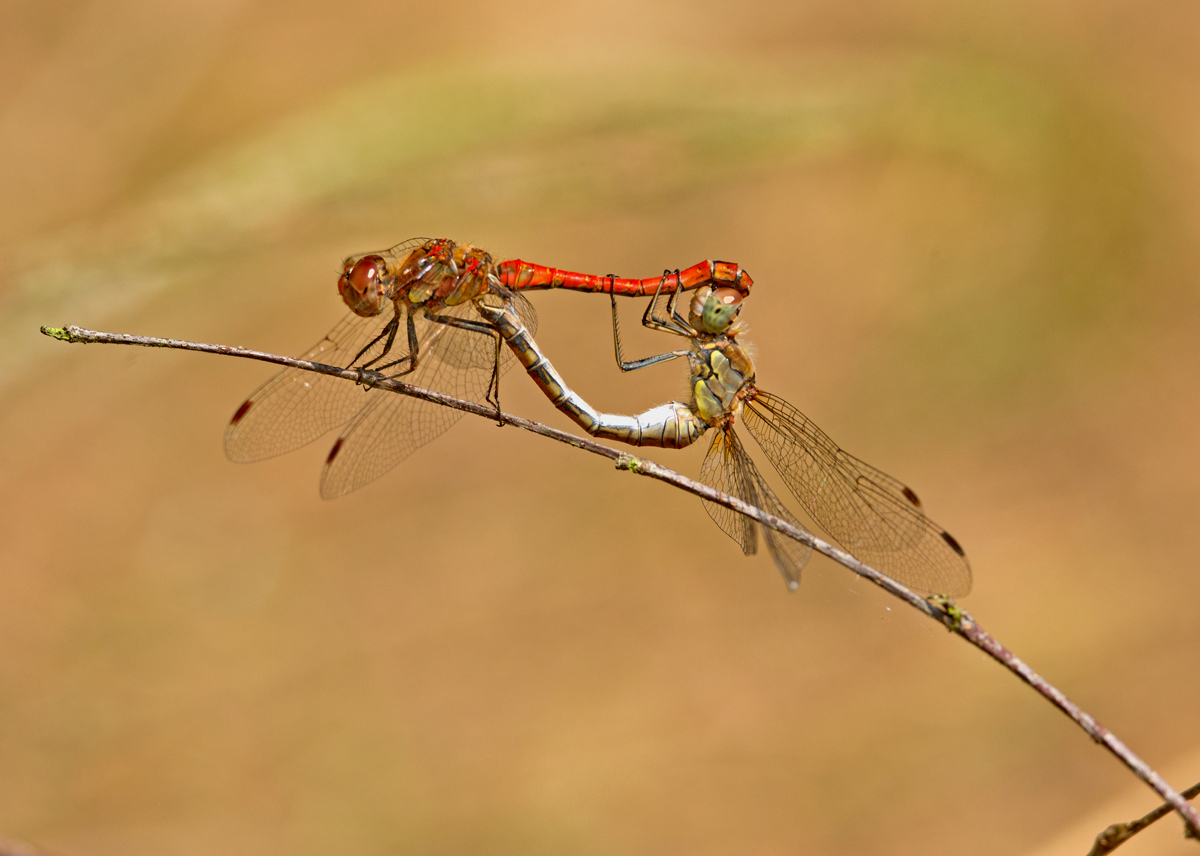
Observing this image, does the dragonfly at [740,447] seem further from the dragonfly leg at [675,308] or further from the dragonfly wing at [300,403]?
the dragonfly wing at [300,403]

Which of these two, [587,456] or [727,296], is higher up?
[587,456]

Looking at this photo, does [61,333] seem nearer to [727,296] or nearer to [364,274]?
[364,274]

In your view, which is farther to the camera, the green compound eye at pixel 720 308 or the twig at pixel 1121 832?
the green compound eye at pixel 720 308

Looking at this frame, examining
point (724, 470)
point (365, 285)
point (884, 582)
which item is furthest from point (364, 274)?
point (884, 582)

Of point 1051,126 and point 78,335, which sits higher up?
point 1051,126

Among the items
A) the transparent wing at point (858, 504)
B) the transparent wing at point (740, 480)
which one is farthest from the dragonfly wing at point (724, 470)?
the transparent wing at point (858, 504)

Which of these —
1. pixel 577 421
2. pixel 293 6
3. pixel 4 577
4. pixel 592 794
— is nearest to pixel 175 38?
pixel 293 6

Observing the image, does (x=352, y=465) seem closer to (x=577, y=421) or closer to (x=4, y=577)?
(x=577, y=421)
